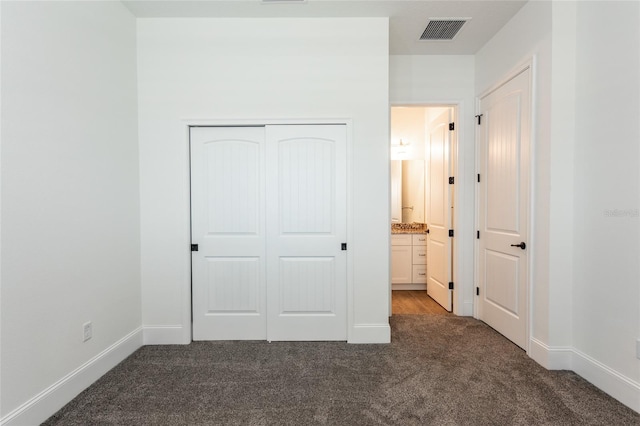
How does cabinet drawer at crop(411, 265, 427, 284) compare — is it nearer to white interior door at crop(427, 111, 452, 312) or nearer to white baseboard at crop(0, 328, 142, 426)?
white interior door at crop(427, 111, 452, 312)

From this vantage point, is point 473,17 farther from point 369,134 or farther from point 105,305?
point 105,305

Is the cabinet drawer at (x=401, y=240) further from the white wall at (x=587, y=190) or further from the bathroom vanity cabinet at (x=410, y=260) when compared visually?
the white wall at (x=587, y=190)

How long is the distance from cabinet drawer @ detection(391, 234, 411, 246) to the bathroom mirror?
0.55m

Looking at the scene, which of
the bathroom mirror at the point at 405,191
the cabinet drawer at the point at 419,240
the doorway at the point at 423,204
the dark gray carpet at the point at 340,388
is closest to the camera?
the dark gray carpet at the point at 340,388

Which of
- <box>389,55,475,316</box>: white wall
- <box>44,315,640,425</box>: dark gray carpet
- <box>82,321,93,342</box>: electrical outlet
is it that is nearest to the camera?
<box>44,315,640,425</box>: dark gray carpet

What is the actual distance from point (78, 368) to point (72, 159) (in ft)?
4.73

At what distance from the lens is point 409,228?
16.0ft

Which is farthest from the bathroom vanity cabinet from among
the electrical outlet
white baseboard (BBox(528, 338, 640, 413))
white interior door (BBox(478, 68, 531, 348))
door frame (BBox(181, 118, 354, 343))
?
the electrical outlet

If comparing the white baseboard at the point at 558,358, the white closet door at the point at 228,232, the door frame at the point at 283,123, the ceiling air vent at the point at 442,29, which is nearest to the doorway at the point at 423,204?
the ceiling air vent at the point at 442,29

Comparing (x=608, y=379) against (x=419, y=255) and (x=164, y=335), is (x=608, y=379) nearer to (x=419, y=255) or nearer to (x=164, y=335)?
(x=419, y=255)

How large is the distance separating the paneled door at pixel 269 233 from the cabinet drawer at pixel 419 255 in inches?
84.9

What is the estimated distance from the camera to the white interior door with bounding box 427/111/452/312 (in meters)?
3.79

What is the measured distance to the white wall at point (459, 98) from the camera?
11.8 ft

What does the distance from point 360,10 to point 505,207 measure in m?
2.23
